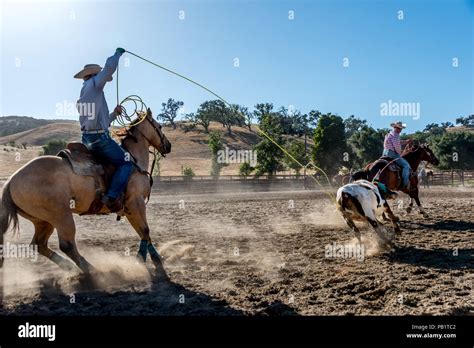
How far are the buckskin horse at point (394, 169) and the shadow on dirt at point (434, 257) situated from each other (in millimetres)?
3098

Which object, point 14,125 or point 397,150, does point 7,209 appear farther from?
point 14,125

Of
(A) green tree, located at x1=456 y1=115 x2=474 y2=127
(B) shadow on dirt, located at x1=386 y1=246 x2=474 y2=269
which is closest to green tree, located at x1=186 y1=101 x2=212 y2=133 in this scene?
(A) green tree, located at x1=456 y1=115 x2=474 y2=127

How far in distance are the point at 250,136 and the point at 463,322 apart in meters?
96.9

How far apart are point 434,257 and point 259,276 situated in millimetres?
3143

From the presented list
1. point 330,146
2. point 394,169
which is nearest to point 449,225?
point 394,169

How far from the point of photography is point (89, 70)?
6.56 metres

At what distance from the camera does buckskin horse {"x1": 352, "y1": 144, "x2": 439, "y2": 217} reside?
11.0 meters

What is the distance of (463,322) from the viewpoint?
4363mm

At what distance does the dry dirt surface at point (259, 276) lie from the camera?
5016mm

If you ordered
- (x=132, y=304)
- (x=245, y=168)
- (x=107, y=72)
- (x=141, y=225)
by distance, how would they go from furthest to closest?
(x=245, y=168), (x=141, y=225), (x=107, y=72), (x=132, y=304)

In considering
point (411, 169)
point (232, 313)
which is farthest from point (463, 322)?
point (411, 169)

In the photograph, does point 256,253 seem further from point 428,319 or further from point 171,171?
point 171,171

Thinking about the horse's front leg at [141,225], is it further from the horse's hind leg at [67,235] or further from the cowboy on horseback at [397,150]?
the cowboy on horseback at [397,150]

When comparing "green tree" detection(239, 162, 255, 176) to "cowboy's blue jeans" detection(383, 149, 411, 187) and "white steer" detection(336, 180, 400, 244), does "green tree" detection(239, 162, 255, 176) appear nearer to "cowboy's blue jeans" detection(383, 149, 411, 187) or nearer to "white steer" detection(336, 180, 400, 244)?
"cowboy's blue jeans" detection(383, 149, 411, 187)
